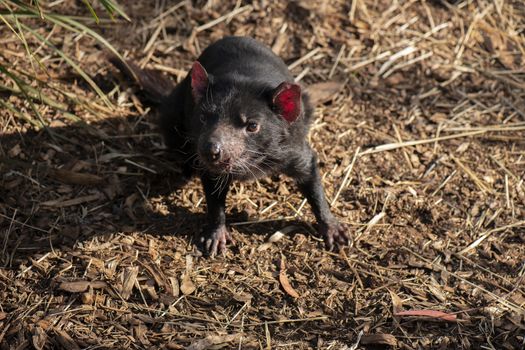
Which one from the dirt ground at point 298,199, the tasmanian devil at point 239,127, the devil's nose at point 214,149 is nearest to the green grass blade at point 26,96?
the dirt ground at point 298,199

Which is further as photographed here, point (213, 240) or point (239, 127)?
point (213, 240)

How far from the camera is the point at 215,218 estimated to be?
168 inches

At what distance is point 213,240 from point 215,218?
15 cm

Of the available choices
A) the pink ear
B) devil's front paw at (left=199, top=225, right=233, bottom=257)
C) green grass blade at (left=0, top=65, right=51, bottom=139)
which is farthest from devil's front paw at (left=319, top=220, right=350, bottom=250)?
green grass blade at (left=0, top=65, right=51, bottom=139)

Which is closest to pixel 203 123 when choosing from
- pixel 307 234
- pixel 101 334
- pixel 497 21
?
pixel 307 234

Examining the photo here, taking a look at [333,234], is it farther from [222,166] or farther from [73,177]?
[73,177]

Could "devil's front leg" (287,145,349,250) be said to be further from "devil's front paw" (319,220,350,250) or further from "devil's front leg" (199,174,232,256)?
"devil's front leg" (199,174,232,256)

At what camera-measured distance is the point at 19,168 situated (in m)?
4.57

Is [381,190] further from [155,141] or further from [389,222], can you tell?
[155,141]

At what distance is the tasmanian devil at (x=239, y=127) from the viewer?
12.8 feet

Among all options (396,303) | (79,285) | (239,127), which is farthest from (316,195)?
(79,285)

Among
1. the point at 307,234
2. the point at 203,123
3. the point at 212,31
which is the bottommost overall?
the point at 307,234

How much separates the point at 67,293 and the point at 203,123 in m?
1.22

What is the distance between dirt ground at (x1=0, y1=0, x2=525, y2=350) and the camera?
3738 mm
